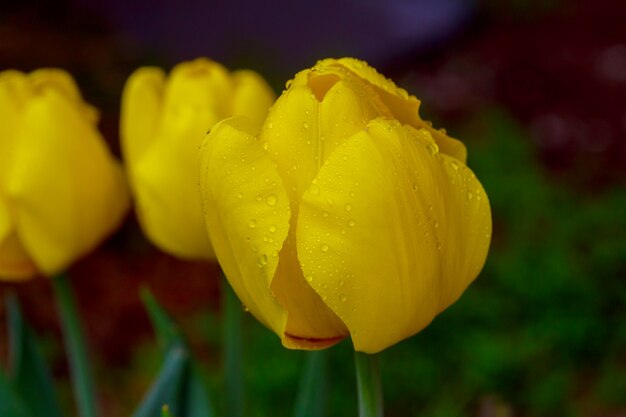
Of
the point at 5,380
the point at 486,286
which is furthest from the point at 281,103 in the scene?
the point at 486,286

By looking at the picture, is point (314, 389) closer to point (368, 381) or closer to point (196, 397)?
point (196, 397)

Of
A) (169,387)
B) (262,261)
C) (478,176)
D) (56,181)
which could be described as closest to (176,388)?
(169,387)

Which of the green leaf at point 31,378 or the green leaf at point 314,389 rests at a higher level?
the green leaf at point 314,389

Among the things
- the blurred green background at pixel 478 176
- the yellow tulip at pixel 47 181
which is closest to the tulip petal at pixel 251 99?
the yellow tulip at pixel 47 181

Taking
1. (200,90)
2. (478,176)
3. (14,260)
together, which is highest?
(200,90)

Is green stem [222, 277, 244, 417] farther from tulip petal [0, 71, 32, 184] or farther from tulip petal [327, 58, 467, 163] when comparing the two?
tulip petal [327, 58, 467, 163]

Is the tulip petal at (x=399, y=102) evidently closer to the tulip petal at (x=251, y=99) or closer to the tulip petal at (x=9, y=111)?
the tulip petal at (x=251, y=99)

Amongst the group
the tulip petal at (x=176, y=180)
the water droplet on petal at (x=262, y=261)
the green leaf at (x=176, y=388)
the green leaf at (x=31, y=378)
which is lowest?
the green leaf at (x=31, y=378)
